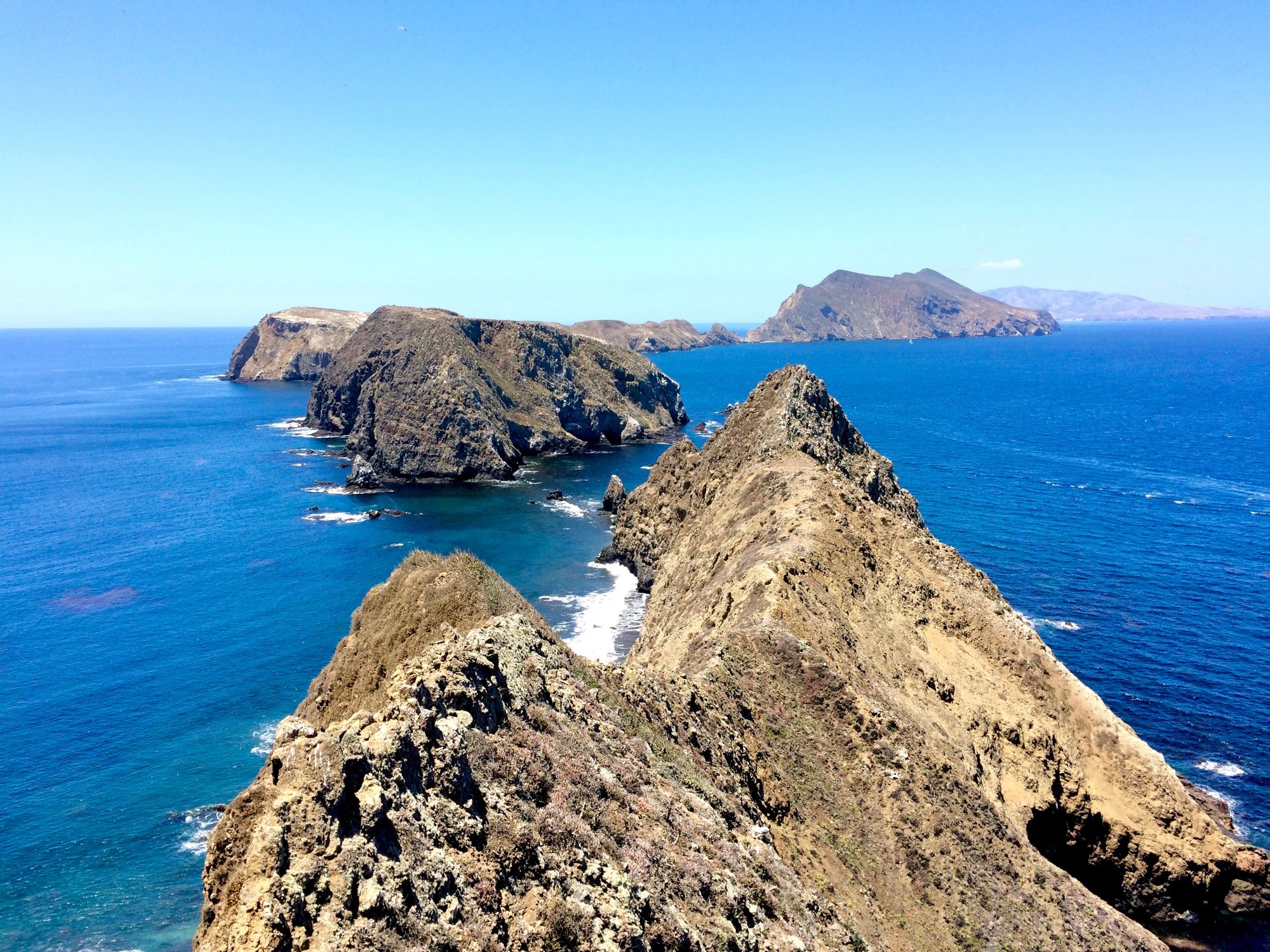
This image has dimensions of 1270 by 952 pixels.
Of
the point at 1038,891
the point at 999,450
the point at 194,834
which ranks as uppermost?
the point at 999,450

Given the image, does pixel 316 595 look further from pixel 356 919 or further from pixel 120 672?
pixel 356 919

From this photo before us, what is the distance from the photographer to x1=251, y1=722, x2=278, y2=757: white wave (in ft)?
185

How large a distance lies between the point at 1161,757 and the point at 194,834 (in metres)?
62.3

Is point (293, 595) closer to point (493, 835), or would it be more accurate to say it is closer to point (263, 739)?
point (263, 739)

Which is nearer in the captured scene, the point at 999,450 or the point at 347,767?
the point at 347,767

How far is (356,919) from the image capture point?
47.1 feet

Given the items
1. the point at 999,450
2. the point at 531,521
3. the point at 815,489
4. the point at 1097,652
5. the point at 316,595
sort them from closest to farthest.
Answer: the point at 815,489, the point at 1097,652, the point at 316,595, the point at 531,521, the point at 999,450

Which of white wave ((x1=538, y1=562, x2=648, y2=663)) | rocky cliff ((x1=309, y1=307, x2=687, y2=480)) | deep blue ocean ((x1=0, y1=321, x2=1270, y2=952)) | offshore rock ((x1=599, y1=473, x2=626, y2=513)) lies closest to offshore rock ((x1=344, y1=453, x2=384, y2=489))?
deep blue ocean ((x1=0, y1=321, x2=1270, y2=952))

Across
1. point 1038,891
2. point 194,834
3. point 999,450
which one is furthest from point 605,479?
point 1038,891

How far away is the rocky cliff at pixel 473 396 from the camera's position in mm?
143625

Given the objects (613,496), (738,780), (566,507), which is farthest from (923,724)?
(566,507)

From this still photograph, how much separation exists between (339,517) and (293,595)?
102 feet

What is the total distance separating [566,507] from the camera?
393 feet

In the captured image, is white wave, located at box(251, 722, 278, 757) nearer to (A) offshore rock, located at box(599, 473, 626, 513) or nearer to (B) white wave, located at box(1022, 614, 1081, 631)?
(A) offshore rock, located at box(599, 473, 626, 513)
